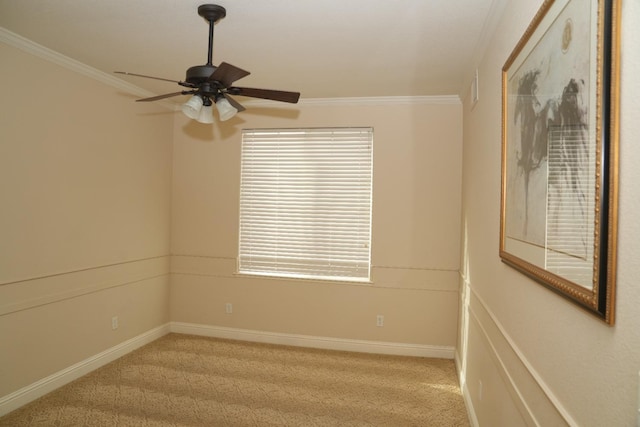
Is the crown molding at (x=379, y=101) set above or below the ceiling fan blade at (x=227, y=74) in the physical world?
above

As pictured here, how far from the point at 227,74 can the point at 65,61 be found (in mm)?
2001

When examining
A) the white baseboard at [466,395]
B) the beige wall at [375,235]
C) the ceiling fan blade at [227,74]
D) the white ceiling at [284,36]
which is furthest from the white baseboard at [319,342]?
the ceiling fan blade at [227,74]

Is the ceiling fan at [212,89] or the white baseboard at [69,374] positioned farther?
the white baseboard at [69,374]

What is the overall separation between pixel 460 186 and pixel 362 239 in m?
1.15

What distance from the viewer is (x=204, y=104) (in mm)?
2285

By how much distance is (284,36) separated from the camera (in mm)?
2682

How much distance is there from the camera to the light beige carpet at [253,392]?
2742 mm

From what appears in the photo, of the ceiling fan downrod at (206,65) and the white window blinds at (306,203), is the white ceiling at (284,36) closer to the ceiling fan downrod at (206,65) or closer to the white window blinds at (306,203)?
the ceiling fan downrod at (206,65)

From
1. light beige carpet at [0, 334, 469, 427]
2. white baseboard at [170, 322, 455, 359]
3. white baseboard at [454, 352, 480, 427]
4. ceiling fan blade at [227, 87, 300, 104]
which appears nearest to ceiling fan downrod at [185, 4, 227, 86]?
ceiling fan blade at [227, 87, 300, 104]

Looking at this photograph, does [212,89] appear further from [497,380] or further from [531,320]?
[497,380]

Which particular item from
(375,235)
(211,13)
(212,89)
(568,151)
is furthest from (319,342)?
(568,151)

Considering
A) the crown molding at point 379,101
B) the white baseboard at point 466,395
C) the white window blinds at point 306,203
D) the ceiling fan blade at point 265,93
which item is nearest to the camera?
the ceiling fan blade at point 265,93

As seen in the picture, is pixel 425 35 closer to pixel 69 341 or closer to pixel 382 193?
pixel 382 193

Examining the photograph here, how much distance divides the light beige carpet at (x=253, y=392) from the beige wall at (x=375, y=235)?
37 cm
